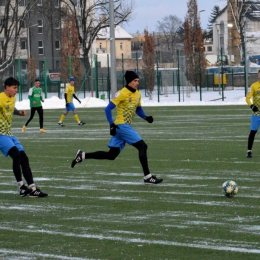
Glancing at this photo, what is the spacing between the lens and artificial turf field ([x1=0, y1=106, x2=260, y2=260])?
7.50 m

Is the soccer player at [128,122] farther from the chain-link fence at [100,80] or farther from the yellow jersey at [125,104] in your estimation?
the chain-link fence at [100,80]

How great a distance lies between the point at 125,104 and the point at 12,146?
2.25m

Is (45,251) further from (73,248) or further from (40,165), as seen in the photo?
(40,165)

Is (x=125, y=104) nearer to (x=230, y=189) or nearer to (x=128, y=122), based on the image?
(x=128, y=122)

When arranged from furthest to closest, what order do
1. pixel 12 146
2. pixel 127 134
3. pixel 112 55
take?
pixel 112 55
pixel 127 134
pixel 12 146

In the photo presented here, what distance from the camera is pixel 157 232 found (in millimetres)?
8266

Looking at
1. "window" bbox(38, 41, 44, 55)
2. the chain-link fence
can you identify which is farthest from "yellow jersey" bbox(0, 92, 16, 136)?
"window" bbox(38, 41, 44, 55)

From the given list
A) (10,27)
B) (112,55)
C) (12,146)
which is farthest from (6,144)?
(10,27)

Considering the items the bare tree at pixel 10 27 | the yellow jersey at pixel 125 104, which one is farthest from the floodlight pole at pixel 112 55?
the yellow jersey at pixel 125 104

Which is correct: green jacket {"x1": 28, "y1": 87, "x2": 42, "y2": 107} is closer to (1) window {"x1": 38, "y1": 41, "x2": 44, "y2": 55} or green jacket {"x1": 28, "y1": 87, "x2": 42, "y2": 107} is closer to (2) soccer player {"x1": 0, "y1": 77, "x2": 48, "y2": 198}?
(2) soccer player {"x1": 0, "y1": 77, "x2": 48, "y2": 198}

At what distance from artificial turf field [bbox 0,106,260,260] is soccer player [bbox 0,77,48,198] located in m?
0.19

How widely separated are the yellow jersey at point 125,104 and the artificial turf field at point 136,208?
1.09m

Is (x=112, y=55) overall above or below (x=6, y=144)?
above

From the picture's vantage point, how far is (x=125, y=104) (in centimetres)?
1237
